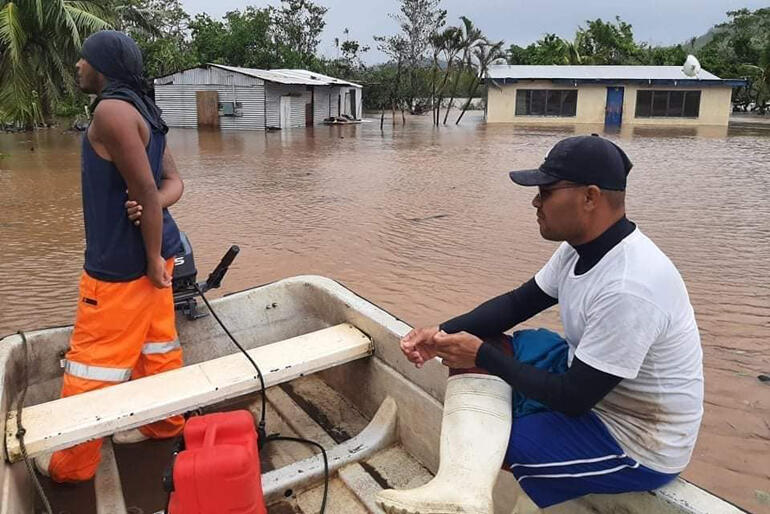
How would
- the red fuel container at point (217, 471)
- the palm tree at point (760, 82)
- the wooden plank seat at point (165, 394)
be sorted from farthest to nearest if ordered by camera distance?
the palm tree at point (760, 82)
the wooden plank seat at point (165, 394)
the red fuel container at point (217, 471)

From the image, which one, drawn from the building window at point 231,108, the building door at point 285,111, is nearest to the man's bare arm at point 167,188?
the building window at point 231,108

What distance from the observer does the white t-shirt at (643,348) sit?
67.4 inches

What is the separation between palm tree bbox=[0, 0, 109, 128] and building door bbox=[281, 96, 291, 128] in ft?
24.3

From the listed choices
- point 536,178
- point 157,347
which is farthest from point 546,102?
point 536,178

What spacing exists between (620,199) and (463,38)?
32.0 meters

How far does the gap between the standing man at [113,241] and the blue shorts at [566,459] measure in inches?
64.7

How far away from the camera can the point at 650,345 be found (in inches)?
68.2

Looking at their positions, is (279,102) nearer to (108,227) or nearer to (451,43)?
(451,43)

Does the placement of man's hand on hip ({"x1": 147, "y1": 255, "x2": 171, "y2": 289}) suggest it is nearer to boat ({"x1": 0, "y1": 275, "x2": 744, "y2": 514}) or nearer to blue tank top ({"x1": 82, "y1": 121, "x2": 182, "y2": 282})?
blue tank top ({"x1": 82, "y1": 121, "x2": 182, "y2": 282})

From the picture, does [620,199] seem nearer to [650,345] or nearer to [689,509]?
[650,345]

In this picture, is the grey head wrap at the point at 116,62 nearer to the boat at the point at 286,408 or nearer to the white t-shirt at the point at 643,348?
the boat at the point at 286,408

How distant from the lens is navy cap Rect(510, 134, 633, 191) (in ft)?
5.99

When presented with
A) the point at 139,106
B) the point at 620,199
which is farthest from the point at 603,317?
the point at 139,106

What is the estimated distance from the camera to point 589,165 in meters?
1.83
